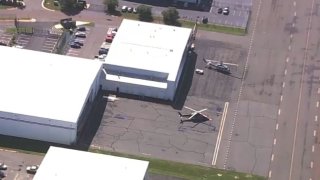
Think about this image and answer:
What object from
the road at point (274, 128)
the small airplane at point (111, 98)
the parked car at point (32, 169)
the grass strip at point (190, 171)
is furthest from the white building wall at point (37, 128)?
the road at point (274, 128)

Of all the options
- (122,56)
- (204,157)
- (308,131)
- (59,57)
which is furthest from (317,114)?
(59,57)

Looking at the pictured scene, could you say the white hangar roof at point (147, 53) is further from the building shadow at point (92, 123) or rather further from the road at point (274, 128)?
the road at point (274, 128)

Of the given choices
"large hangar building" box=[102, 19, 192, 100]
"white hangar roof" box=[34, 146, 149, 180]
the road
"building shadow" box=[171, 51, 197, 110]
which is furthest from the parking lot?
the road

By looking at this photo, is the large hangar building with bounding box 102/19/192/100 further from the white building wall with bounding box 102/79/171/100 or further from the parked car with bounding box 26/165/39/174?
the parked car with bounding box 26/165/39/174

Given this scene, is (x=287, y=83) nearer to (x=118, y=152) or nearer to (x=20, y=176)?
(x=118, y=152)

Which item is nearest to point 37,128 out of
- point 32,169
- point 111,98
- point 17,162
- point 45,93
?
point 17,162

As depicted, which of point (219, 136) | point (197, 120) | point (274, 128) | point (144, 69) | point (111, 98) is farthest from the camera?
point (144, 69)

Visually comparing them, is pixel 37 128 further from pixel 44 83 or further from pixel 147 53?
pixel 147 53
